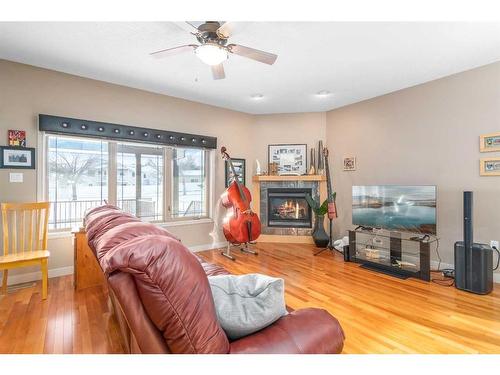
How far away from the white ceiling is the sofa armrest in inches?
79.9

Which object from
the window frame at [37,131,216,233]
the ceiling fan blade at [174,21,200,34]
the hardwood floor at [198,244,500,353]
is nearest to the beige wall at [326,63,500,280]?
the hardwood floor at [198,244,500,353]

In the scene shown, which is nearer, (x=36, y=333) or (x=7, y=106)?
(x=36, y=333)

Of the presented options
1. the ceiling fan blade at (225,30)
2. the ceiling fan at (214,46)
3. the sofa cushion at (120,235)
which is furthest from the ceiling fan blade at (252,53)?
the sofa cushion at (120,235)

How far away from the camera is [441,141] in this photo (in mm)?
3396

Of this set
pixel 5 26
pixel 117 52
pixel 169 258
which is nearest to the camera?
pixel 169 258

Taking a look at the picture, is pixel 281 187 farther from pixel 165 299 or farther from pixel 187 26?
pixel 165 299

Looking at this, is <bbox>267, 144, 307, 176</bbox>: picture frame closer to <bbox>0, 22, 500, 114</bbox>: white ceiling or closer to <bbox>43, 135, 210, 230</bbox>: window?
<bbox>0, 22, 500, 114</bbox>: white ceiling

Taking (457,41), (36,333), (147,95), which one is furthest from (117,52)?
(457,41)

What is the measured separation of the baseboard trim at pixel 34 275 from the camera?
2.92 meters

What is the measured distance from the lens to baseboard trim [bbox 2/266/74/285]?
9.59 ft

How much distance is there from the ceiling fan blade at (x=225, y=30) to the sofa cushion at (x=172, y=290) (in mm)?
1722

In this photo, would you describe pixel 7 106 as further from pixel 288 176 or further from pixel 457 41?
pixel 457 41
